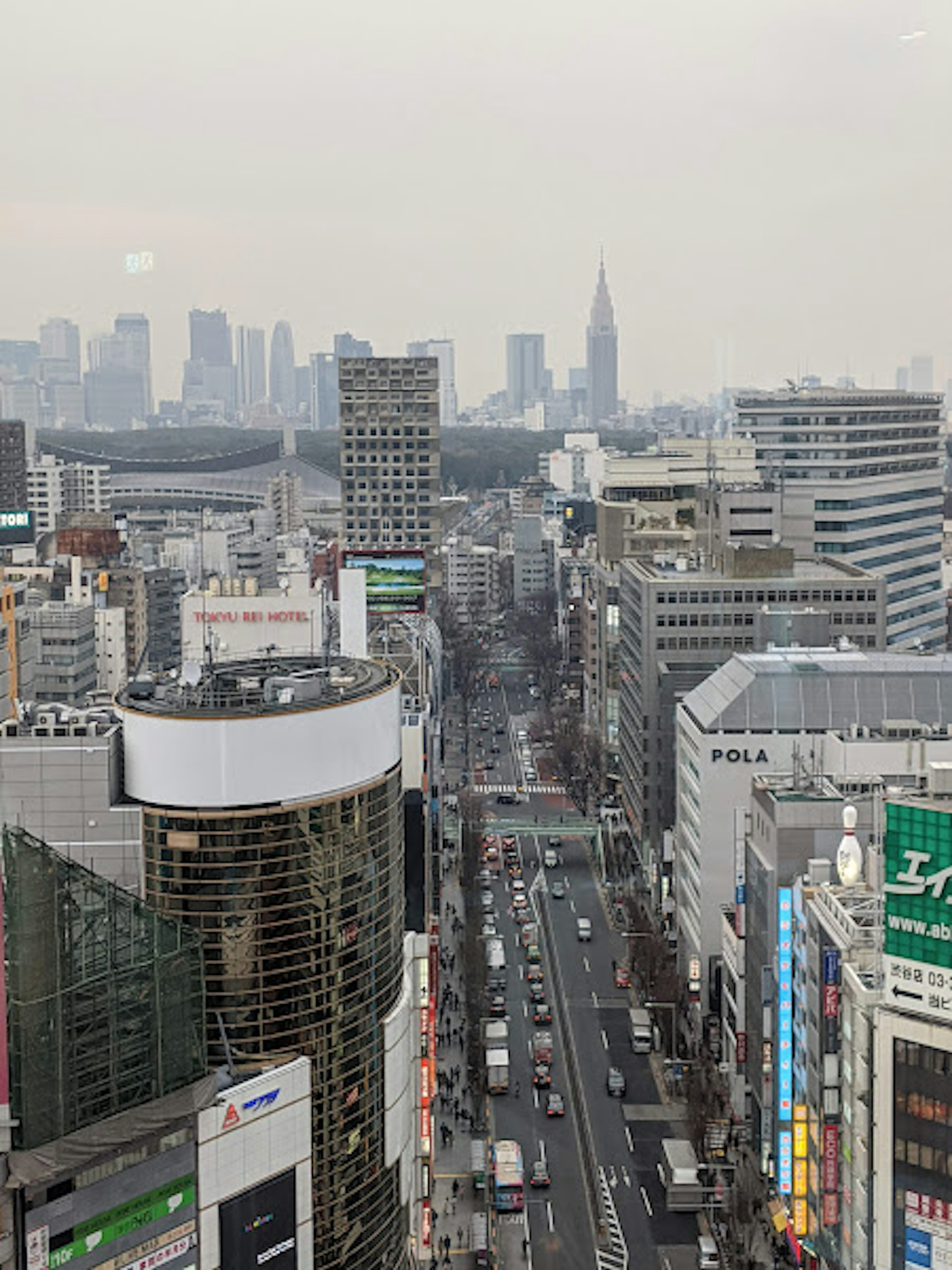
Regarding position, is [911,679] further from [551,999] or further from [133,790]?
[133,790]

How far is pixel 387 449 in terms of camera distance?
1716 inches

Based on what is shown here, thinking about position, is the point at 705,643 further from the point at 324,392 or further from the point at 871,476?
the point at 324,392

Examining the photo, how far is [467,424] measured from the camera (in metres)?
78.5

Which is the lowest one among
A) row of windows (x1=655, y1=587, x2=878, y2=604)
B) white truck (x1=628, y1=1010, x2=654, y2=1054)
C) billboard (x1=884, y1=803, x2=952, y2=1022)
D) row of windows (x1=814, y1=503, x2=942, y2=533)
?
white truck (x1=628, y1=1010, x2=654, y2=1054)

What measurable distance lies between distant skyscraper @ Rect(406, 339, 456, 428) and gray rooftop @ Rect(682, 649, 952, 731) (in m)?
23.9

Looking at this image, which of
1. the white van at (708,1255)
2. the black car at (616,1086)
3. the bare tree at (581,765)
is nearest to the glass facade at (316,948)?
the white van at (708,1255)

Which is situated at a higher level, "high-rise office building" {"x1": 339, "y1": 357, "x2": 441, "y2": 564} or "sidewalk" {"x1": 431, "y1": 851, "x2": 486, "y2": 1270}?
"high-rise office building" {"x1": 339, "y1": 357, "x2": 441, "y2": 564}

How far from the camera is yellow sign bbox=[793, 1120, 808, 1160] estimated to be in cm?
1424

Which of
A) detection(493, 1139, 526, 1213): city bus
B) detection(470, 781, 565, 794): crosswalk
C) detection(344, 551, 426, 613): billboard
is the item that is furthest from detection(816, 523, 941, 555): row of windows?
detection(493, 1139, 526, 1213): city bus

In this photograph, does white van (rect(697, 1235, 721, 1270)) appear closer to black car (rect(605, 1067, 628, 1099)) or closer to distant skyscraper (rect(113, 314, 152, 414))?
black car (rect(605, 1067, 628, 1099))

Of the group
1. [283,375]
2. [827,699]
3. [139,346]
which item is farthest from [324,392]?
[827,699]

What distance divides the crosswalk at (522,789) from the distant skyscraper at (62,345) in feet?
36.5

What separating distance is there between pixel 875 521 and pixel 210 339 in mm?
21423

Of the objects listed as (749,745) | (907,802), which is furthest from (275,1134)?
(749,745)
